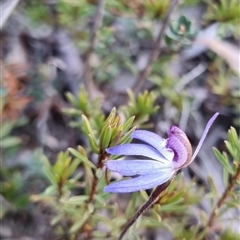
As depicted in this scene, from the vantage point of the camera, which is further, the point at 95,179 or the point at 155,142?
the point at 95,179

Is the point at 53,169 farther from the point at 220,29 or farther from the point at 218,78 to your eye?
the point at 218,78

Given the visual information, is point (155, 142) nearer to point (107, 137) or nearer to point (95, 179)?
point (107, 137)

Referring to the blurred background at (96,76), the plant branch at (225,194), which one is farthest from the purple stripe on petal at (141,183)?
the blurred background at (96,76)

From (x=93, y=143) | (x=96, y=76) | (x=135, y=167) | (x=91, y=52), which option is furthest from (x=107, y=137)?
(x=96, y=76)

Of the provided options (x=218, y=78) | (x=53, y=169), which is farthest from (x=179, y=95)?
(x=53, y=169)

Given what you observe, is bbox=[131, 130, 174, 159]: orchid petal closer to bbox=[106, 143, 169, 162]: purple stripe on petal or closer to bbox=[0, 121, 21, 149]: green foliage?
bbox=[106, 143, 169, 162]: purple stripe on petal

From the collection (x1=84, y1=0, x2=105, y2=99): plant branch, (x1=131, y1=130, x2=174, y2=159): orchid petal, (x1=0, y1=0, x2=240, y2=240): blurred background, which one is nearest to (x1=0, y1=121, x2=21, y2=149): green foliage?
(x1=0, y1=0, x2=240, y2=240): blurred background
